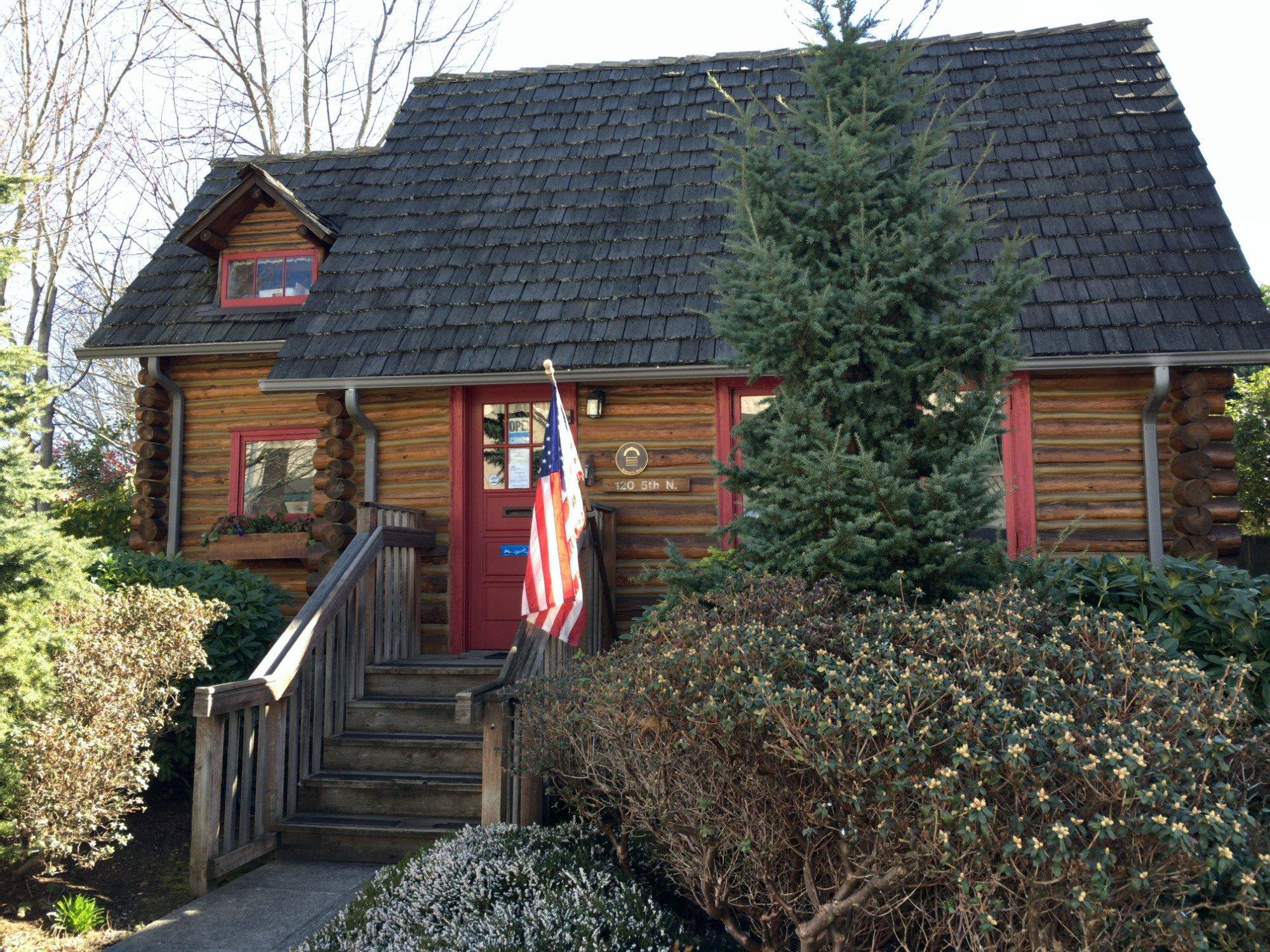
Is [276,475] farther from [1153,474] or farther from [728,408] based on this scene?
[1153,474]

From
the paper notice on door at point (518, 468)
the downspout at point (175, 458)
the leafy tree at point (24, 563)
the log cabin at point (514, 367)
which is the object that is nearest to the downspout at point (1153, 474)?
the log cabin at point (514, 367)

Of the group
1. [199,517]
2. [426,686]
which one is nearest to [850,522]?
[426,686]

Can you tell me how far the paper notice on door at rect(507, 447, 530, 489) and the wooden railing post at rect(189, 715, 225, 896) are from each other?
12.4 ft

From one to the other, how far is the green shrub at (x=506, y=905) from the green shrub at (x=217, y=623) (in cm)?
287

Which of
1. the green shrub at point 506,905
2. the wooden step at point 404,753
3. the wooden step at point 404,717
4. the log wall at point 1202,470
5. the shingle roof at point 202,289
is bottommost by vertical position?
the green shrub at point 506,905

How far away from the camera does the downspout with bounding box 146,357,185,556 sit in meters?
9.84

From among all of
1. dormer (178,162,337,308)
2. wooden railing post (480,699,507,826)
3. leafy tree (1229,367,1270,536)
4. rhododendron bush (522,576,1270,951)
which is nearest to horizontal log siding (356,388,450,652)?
dormer (178,162,337,308)

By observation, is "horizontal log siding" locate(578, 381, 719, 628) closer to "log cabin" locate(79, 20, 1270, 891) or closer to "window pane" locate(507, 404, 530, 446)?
"log cabin" locate(79, 20, 1270, 891)

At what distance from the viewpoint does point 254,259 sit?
10023 millimetres

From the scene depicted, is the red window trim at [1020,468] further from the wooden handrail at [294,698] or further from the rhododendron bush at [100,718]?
the rhododendron bush at [100,718]

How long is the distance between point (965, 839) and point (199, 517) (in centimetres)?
870

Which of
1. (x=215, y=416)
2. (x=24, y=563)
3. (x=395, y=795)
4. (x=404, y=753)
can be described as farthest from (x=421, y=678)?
(x=215, y=416)

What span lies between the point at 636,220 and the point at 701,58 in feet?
9.26

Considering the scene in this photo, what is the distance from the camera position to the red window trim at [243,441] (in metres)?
9.74
